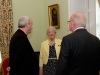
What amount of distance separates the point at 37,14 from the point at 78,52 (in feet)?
9.99

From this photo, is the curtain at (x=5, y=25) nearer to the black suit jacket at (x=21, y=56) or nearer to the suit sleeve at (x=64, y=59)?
the black suit jacket at (x=21, y=56)

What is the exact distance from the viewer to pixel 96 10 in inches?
170

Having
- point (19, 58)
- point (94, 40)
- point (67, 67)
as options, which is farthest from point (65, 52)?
point (19, 58)

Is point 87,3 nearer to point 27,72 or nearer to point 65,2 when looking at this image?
point 65,2

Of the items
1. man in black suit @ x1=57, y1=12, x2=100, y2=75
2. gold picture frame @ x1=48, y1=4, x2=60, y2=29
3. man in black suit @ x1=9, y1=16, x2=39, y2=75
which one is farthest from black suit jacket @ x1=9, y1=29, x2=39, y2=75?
gold picture frame @ x1=48, y1=4, x2=60, y2=29

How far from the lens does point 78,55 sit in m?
2.46

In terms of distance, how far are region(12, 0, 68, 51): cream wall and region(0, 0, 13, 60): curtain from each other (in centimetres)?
17

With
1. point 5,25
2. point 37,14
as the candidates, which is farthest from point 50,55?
point 37,14

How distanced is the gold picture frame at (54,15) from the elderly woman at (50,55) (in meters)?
0.71

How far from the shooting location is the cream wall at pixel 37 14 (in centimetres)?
485

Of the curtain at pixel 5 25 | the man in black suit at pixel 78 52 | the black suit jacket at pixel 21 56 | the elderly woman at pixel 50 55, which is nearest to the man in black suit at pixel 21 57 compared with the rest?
the black suit jacket at pixel 21 56

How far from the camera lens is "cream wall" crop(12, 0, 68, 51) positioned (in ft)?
15.9

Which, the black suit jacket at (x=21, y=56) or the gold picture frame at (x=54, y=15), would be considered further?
the gold picture frame at (x=54, y=15)

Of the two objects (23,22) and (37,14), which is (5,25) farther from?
(23,22)
